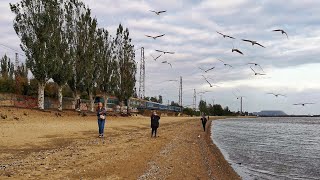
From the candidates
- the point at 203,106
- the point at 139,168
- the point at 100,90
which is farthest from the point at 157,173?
the point at 203,106

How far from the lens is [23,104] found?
48281 millimetres

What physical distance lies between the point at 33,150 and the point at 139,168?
6.07m

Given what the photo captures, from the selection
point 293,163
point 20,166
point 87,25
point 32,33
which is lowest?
point 293,163

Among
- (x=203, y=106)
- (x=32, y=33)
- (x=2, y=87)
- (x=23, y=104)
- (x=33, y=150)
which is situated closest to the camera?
(x=33, y=150)

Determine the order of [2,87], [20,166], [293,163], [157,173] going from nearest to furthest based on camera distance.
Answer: [20,166] → [157,173] → [293,163] → [2,87]

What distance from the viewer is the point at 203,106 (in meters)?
200

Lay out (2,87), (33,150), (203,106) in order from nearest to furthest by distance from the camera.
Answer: (33,150), (2,87), (203,106)

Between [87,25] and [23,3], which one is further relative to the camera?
[87,25]

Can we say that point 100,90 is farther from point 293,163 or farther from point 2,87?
point 293,163

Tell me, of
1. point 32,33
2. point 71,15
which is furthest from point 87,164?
point 71,15

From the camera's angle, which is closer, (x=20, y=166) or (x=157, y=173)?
(x=20, y=166)

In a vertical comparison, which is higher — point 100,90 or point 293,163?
point 100,90

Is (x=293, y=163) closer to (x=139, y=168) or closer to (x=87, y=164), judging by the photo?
(x=139, y=168)

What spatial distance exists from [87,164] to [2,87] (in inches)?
2011
